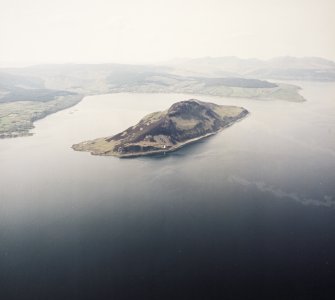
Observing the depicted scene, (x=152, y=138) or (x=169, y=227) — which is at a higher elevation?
(x=169, y=227)

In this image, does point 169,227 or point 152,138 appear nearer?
point 169,227

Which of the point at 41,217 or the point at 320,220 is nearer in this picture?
the point at 320,220

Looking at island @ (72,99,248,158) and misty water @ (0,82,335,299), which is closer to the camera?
misty water @ (0,82,335,299)

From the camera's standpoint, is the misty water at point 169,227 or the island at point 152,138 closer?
the misty water at point 169,227

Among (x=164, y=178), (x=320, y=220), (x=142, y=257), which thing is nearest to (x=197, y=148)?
(x=164, y=178)

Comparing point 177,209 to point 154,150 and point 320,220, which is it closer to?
point 320,220

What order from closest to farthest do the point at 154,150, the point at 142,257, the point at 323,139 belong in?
the point at 142,257, the point at 154,150, the point at 323,139

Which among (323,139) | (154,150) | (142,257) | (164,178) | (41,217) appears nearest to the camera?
(142,257)

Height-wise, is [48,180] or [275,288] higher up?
[275,288]
